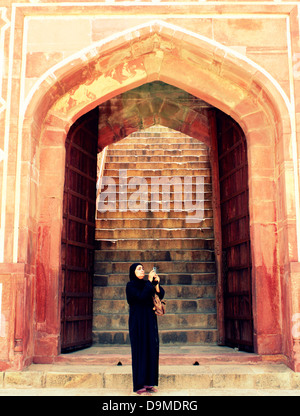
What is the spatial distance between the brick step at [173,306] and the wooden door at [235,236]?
1.74 feet

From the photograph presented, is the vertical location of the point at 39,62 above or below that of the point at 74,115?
above

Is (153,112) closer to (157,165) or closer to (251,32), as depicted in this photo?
(157,165)

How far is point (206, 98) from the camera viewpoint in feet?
21.1

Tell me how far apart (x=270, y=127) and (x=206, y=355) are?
286 cm

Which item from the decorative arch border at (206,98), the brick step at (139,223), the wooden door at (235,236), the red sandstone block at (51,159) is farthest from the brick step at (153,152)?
the red sandstone block at (51,159)

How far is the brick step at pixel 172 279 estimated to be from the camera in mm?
8023

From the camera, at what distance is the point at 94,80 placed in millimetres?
6289

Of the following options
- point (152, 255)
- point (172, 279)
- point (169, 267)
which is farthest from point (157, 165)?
point (172, 279)

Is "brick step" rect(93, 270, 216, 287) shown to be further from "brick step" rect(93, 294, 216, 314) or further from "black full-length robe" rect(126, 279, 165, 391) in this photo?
"black full-length robe" rect(126, 279, 165, 391)

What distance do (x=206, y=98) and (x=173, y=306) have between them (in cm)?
317

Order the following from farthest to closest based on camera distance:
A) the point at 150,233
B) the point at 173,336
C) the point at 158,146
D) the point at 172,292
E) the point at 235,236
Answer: the point at 158,146 < the point at 150,233 < the point at 172,292 < the point at 173,336 < the point at 235,236

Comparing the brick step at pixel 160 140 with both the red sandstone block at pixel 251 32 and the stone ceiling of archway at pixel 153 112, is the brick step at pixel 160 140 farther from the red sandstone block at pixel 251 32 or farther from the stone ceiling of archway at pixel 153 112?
the red sandstone block at pixel 251 32

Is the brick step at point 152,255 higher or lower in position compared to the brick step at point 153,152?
lower

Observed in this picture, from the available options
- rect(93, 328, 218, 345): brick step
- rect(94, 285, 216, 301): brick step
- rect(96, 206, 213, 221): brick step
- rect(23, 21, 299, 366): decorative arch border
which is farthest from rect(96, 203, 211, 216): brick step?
rect(23, 21, 299, 366): decorative arch border
